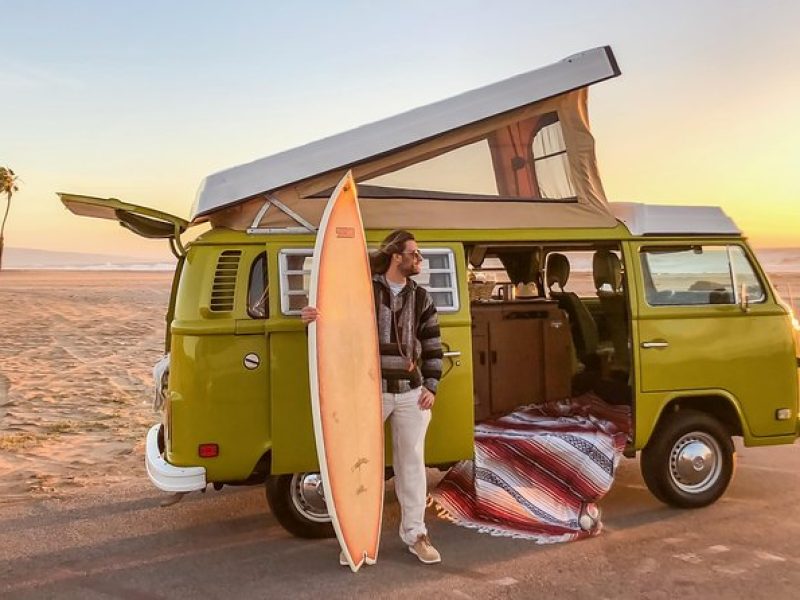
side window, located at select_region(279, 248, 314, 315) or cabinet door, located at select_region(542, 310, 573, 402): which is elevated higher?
side window, located at select_region(279, 248, 314, 315)

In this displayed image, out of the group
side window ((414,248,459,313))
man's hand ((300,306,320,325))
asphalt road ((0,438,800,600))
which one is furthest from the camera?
side window ((414,248,459,313))

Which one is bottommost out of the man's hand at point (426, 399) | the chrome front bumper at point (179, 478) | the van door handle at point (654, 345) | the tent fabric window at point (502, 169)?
the chrome front bumper at point (179, 478)

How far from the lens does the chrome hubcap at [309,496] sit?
18.1 feet

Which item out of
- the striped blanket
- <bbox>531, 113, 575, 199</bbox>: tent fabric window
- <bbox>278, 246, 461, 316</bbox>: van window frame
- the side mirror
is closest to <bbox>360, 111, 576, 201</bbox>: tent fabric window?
<bbox>531, 113, 575, 199</bbox>: tent fabric window

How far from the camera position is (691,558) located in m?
5.26

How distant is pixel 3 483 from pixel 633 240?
5.70m

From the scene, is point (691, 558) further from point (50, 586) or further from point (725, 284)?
point (50, 586)

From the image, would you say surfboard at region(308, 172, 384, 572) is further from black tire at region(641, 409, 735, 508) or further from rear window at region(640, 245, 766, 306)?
rear window at region(640, 245, 766, 306)

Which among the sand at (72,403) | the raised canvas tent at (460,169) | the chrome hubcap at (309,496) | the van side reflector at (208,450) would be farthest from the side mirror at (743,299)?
the sand at (72,403)

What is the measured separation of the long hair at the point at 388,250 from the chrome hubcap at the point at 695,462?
112 inches

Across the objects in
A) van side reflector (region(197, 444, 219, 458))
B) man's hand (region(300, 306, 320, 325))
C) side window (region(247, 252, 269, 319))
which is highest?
side window (region(247, 252, 269, 319))

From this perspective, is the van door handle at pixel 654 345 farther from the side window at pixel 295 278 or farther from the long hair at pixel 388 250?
the side window at pixel 295 278

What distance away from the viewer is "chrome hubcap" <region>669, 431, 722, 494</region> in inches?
249

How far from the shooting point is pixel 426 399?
514 cm
